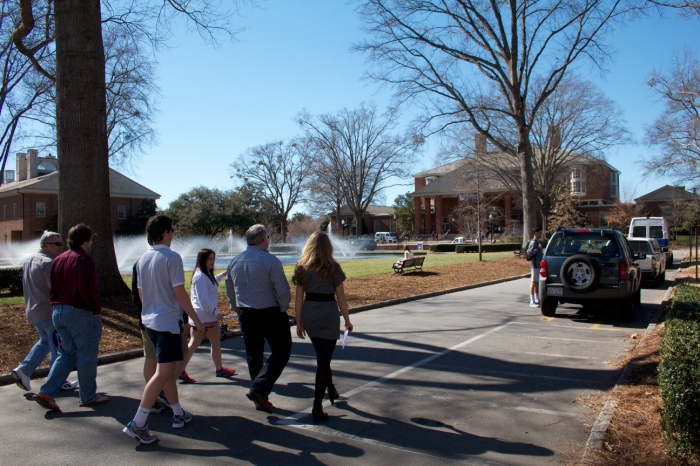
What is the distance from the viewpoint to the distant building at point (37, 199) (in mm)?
51094

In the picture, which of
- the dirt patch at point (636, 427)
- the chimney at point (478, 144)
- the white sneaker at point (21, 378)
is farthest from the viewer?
the chimney at point (478, 144)

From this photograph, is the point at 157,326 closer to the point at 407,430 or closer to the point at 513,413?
the point at 407,430

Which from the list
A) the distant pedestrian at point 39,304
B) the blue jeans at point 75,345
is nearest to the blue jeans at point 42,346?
the distant pedestrian at point 39,304

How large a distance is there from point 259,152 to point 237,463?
6862 centimetres

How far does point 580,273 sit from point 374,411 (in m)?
6.71

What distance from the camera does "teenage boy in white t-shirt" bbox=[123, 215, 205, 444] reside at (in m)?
4.55

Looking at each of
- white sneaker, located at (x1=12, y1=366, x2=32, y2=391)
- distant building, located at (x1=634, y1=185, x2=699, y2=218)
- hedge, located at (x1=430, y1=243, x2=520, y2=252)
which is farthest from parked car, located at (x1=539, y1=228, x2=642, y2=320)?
distant building, located at (x1=634, y1=185, x2=699, y2=218)

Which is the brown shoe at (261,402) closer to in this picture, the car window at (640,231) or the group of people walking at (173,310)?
the group of people walking at (173,310)

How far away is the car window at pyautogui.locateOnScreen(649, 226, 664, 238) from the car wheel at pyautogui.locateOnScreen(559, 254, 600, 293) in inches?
836

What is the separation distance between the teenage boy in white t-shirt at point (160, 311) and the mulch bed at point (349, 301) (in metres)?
3.64

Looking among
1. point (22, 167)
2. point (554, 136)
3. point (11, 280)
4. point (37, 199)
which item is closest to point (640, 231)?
point (554, 136)

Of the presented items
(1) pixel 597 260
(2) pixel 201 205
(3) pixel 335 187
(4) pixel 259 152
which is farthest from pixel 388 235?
(1) pixel 597 260

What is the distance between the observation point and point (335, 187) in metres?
63.9

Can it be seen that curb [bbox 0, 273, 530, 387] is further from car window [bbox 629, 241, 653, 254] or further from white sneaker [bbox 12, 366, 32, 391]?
car window [bbox 629, 241, 653, 254]
